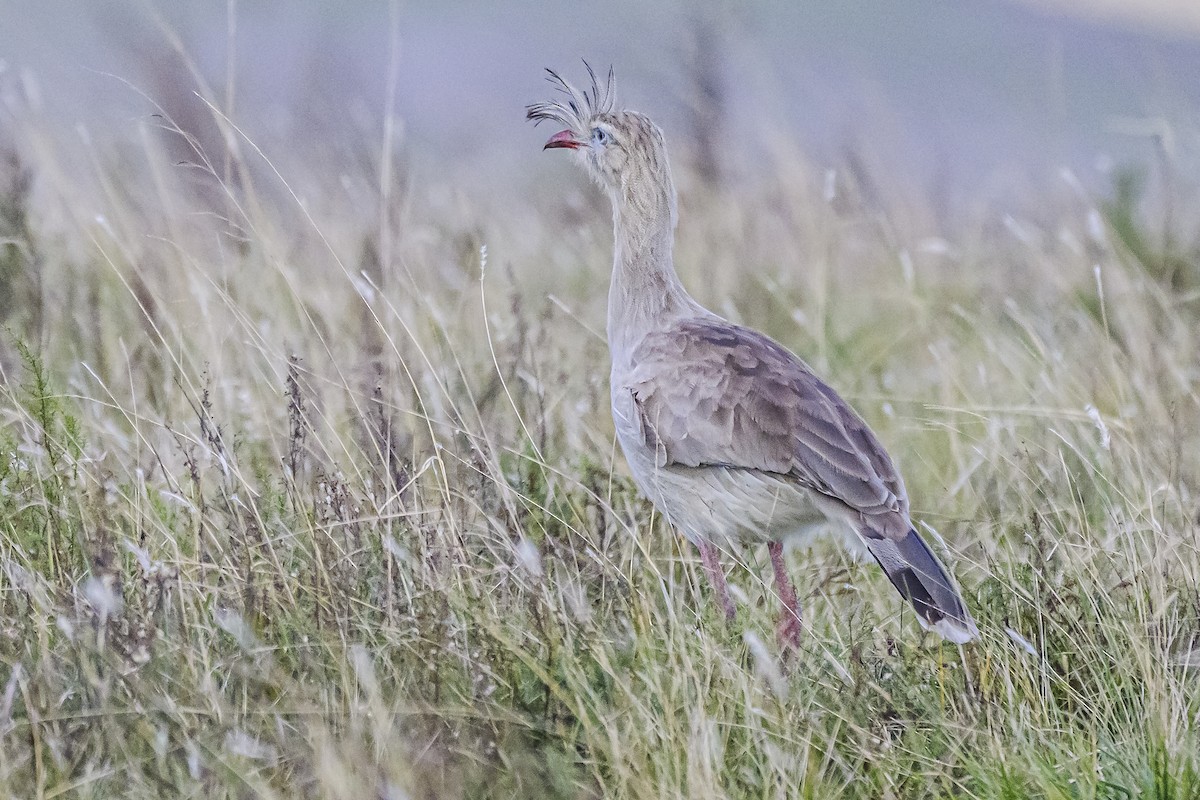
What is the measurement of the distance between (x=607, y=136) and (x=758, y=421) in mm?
1205

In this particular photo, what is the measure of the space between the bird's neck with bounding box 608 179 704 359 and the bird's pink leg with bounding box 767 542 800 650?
2.59 feet

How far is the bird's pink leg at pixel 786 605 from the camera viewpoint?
3548 millimetres

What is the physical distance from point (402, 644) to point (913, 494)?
7.96ft

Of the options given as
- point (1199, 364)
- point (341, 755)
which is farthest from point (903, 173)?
point (341, 755)

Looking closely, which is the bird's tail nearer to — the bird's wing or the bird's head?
the bird's wing

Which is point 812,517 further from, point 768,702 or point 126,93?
point 126,93

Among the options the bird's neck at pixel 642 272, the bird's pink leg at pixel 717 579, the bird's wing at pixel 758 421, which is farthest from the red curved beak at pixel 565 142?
the bird's pink leg at pixel 717 579

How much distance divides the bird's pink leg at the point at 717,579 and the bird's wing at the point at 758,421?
240mm

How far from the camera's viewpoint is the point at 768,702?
125 inches

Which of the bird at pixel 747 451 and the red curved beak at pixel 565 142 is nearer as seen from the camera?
the bird at pixel 747 451

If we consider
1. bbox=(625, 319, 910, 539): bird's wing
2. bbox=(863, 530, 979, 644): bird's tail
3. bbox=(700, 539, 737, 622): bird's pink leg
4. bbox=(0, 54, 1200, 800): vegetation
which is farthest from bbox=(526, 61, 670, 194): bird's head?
bbox=(863, 530, 979, 644): bird's tail

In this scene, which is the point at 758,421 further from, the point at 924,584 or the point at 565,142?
the point at 565,142

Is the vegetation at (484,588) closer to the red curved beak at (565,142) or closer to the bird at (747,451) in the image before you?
the bird at (747,451)

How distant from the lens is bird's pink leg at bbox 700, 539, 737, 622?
12.5 ft
